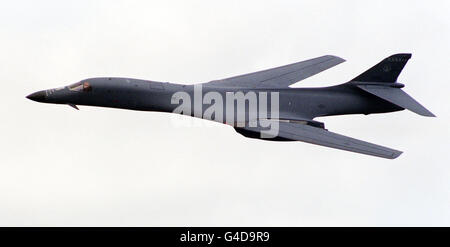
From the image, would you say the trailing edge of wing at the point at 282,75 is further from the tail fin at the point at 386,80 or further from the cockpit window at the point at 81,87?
the cockpit window at the point at 81,87

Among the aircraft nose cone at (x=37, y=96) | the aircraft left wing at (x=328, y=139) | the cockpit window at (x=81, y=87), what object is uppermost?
the cockpit window at (x=81, y=87)

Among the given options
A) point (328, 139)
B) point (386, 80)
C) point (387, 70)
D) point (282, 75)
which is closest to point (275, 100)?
point (328, 139)

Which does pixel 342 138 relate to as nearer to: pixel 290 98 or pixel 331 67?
pixel 290 98

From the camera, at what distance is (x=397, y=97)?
1690 inches

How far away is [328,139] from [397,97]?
18.2ft

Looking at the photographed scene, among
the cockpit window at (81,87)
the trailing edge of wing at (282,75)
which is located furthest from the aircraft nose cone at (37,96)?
Result: the trailing edge of wing at (282,75)

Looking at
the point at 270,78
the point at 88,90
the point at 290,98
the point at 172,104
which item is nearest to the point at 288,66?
the point at 270,78

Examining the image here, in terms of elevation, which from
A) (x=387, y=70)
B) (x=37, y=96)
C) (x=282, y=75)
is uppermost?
(x=282, y=75)

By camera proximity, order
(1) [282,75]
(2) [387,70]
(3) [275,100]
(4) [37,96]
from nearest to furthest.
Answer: (4) [37,96], (3) [275,100], (2) [387,70], (1) [282,75]

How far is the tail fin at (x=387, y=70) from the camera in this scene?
43281 mm

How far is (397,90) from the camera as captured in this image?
143ft

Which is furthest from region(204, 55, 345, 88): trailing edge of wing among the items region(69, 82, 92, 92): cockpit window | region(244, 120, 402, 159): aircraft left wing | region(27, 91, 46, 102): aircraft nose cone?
region(27, 91, 46, 102): aircraft nose cone

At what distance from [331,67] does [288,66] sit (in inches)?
94.2

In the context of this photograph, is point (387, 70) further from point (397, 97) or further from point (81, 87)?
point (81, 87)
